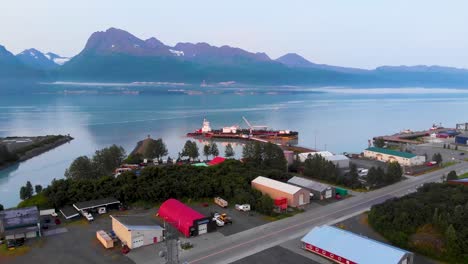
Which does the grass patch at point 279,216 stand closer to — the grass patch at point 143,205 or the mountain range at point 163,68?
the grass patch at point 143,205

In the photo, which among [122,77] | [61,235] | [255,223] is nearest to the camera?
[61,235]

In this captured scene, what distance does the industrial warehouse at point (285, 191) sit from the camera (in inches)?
305

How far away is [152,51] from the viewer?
13412 centimetres

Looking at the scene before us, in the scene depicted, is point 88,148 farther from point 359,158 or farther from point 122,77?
point 122,77

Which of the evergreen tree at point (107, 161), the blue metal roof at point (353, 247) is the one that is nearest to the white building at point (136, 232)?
the blue metal roof at point (353, 247)

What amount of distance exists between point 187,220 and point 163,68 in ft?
388

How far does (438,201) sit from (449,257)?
1747 millimetres

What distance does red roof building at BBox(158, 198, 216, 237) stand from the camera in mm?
6285

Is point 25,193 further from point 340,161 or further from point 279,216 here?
point 340,161

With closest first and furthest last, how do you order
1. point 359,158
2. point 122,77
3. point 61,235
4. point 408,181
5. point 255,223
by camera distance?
point 61,235, point 255,223, point 408,181, point 359,158, point 122,77

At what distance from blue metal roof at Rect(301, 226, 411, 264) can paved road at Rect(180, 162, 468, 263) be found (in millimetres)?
573

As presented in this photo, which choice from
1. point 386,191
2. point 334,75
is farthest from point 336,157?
point 334,75

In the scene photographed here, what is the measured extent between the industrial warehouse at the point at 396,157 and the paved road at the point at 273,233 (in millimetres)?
3453

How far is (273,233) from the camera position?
251 inches
